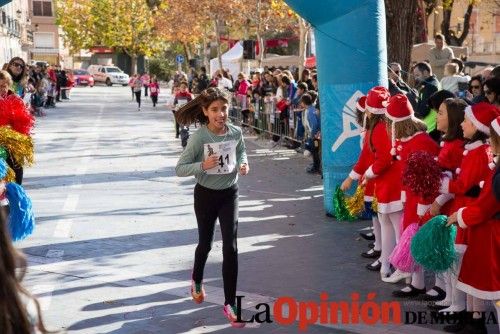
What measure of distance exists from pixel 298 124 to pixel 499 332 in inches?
483

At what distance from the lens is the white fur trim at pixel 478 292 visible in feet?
17.9

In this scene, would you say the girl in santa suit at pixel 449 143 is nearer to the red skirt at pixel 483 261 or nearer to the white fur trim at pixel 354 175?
the red skirt at pixel 483 261

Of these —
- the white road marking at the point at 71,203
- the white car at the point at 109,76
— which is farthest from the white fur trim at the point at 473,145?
the white car at the point at 109,76

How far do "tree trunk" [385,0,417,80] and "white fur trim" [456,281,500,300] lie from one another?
9984mm

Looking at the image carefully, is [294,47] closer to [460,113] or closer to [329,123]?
[329,123]

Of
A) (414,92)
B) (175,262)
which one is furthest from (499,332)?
(414,92)

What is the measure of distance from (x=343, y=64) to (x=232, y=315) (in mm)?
4971

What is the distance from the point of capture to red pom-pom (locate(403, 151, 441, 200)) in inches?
243

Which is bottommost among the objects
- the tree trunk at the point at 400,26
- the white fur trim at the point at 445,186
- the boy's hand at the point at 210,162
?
the white fur trim at the point at 445,186

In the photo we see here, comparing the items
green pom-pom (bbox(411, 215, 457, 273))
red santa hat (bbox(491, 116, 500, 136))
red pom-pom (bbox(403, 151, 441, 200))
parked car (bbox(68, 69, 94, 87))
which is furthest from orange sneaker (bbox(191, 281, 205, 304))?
parked car (bbox(68, 69, 94, 87))

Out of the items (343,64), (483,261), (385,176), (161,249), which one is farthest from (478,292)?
(343,64)

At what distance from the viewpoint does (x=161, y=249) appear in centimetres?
883

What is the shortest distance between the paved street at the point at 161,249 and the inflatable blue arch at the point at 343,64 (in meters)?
0.90

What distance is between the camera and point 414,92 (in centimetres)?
1155
